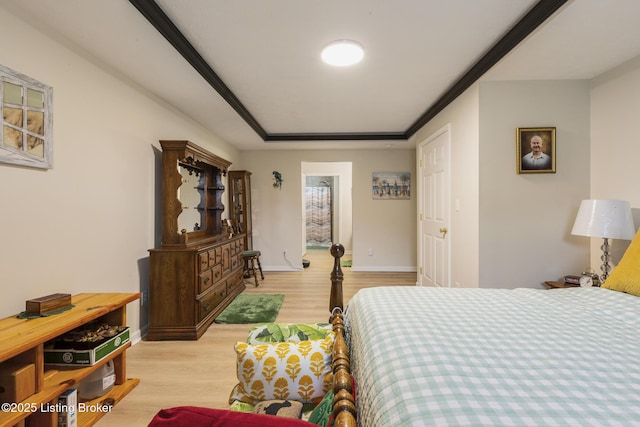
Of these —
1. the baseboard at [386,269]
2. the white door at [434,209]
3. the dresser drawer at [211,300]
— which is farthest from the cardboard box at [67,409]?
the baseboard at [386,269]

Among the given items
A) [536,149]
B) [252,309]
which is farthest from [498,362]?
[252,309]

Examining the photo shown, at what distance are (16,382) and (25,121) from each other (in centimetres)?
132

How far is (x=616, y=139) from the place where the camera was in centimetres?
220

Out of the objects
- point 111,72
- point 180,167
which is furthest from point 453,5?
point 180,167

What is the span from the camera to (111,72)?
7.29 ft

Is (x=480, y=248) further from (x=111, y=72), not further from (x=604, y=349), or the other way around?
(x=111, y=72)

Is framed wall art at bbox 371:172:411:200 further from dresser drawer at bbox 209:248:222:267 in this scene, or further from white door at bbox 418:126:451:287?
dresser drawer at bbox 209:248:222:267

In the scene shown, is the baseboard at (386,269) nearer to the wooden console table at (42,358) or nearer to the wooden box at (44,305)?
the wooden console table at (42,358)

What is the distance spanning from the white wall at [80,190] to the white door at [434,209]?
303cm

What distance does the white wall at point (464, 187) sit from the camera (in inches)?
101

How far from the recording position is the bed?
2.04 ft

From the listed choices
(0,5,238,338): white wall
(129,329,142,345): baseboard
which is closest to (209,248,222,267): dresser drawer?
(0,5,238,338): white wall

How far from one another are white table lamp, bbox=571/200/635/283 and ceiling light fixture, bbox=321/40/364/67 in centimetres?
202

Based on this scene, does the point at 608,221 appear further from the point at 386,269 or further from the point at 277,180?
the point at 277,180
